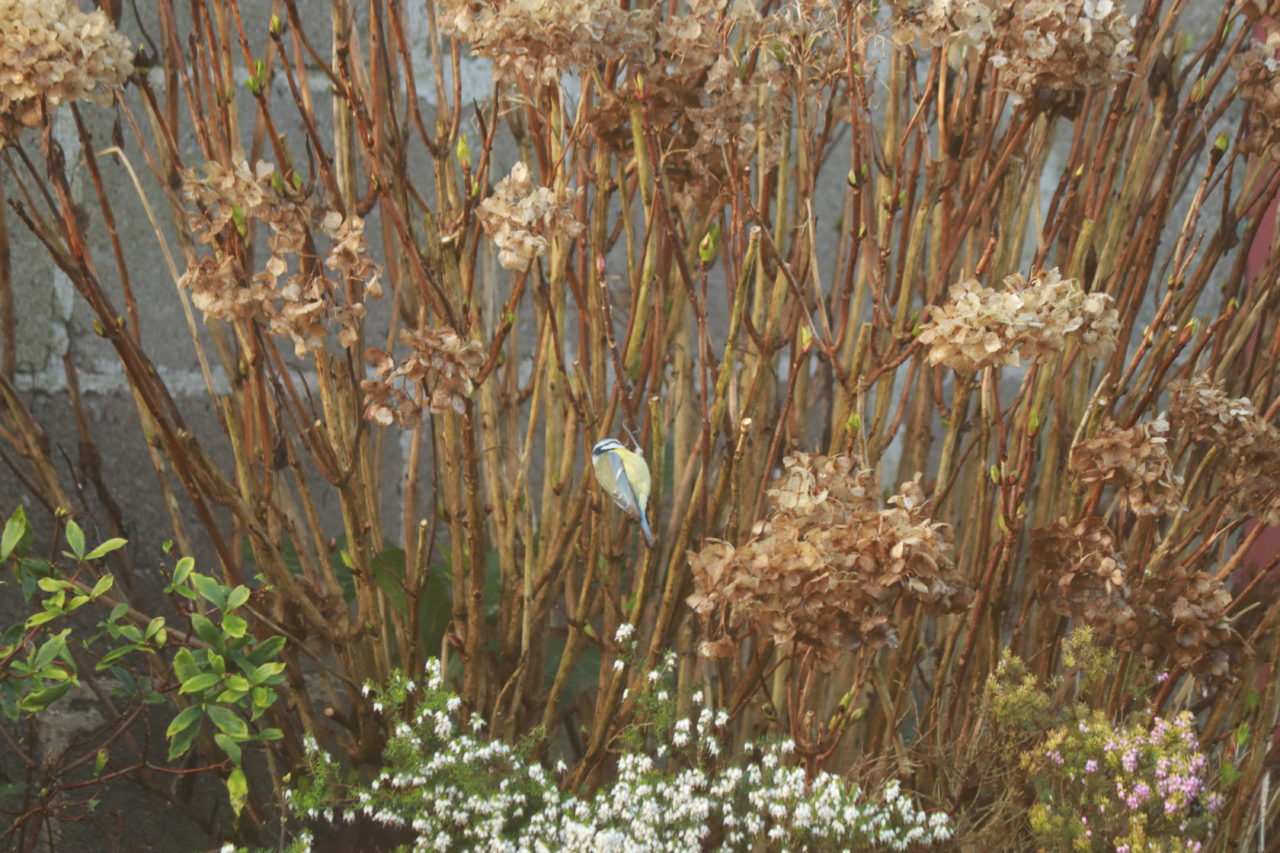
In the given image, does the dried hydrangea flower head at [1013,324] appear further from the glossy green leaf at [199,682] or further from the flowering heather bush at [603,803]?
the glossy green leaf at [199,682]

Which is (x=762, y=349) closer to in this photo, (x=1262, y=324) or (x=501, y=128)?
(x=1262, y=324)

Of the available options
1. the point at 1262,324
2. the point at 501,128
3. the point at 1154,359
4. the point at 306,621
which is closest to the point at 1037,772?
the point at 1154,359

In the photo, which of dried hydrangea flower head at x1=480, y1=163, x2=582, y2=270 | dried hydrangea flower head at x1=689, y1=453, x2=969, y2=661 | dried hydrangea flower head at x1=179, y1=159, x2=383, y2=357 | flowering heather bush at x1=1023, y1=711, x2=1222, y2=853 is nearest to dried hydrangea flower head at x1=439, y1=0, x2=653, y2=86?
dried hydrangea flower head at x1=480, y1=163, x2=582, y2=270

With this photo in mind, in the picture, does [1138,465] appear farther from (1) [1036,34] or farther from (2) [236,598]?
(2) [236,598]

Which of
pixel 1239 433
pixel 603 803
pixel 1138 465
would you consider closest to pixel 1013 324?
pixel 1138 465

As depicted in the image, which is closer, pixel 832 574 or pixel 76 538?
pixel 832 574

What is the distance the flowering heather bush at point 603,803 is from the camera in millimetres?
1369

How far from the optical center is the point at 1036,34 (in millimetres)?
1312

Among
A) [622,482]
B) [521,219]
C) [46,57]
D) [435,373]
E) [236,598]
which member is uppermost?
[46,57]

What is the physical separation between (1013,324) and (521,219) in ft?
1.54

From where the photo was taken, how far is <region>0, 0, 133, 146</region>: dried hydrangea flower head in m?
1.18

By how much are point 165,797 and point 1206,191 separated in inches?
57.1

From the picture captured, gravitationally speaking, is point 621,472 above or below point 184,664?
above

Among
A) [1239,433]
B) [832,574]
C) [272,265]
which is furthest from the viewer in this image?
[1239,433]
